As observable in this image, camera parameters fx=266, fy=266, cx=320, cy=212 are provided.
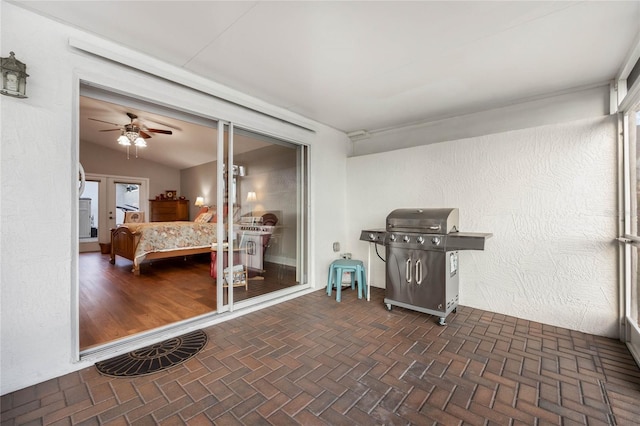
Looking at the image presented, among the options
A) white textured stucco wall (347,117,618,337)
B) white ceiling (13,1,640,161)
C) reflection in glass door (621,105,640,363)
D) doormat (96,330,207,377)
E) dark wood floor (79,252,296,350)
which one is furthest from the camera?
dark wood floor (79,252,296,350)

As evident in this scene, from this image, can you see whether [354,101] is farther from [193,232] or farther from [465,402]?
[193,232]

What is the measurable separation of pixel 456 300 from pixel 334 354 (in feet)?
5.94

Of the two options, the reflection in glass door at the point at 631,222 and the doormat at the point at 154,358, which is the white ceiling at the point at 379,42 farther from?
the doormat at the point at 154,358

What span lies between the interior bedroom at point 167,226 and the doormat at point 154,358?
307 mm

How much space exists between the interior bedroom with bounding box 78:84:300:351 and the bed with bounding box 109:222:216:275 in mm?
19

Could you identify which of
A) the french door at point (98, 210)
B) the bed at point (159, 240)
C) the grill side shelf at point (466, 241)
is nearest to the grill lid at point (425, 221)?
the grill side shelf at point (466, 241)

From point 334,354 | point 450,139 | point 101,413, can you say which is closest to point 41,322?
point 101,413

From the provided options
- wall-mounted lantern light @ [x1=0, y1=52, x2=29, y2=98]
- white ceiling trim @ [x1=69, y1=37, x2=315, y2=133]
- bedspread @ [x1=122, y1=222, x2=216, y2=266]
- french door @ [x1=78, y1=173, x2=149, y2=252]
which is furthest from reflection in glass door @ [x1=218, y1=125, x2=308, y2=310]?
french door @ [x1=78, y1=173, x2=149, y2=252]

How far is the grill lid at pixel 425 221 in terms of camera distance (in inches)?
115

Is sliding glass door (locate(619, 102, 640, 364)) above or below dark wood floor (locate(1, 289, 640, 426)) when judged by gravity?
above

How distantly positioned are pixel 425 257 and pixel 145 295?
3760 mm

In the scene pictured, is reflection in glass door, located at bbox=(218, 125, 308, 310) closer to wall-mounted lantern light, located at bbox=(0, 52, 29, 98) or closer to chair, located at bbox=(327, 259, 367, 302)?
chair, located at bbox=(327, 259, 367, 302)

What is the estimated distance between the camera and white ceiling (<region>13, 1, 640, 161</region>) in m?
1.83

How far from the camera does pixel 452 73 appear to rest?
2.65 m
